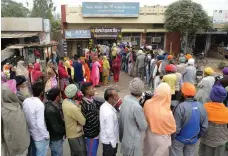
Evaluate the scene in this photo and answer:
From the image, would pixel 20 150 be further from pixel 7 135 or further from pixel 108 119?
pixel 108 119


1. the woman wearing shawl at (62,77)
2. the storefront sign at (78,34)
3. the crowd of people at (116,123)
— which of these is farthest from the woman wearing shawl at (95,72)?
the storefront sign at (78,34)

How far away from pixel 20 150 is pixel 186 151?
2.32m

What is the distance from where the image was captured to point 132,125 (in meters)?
2.94

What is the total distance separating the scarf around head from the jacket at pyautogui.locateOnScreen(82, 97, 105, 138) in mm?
741

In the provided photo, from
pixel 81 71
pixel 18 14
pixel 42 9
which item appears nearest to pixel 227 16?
pixel 81 71

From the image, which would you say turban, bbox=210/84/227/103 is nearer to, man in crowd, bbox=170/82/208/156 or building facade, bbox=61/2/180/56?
man in crowd, bbox=170/82/208/156

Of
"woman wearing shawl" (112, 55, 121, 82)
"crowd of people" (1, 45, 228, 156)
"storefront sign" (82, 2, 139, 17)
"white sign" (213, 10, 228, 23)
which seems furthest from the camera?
"white sign" (213, 10, 228, 23)

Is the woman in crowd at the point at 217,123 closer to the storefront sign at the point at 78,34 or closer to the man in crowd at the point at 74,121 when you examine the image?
the man in crowd at the point at 74,121

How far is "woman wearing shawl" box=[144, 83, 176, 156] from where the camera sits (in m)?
2.91

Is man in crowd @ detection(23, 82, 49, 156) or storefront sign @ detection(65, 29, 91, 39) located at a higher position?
storefront sign @ detection(65, 29, 91, 39)

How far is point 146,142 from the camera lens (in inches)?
127

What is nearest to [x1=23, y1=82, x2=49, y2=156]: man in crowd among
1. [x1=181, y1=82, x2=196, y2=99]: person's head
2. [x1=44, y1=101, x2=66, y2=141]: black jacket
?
[x1=44, y1=101, x2=66, y2=141]: black jacket

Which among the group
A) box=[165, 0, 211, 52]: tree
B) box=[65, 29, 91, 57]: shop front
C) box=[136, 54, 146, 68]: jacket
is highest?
box=[165, 0, 211, 52]: tree

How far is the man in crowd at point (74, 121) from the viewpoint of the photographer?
3.05m
